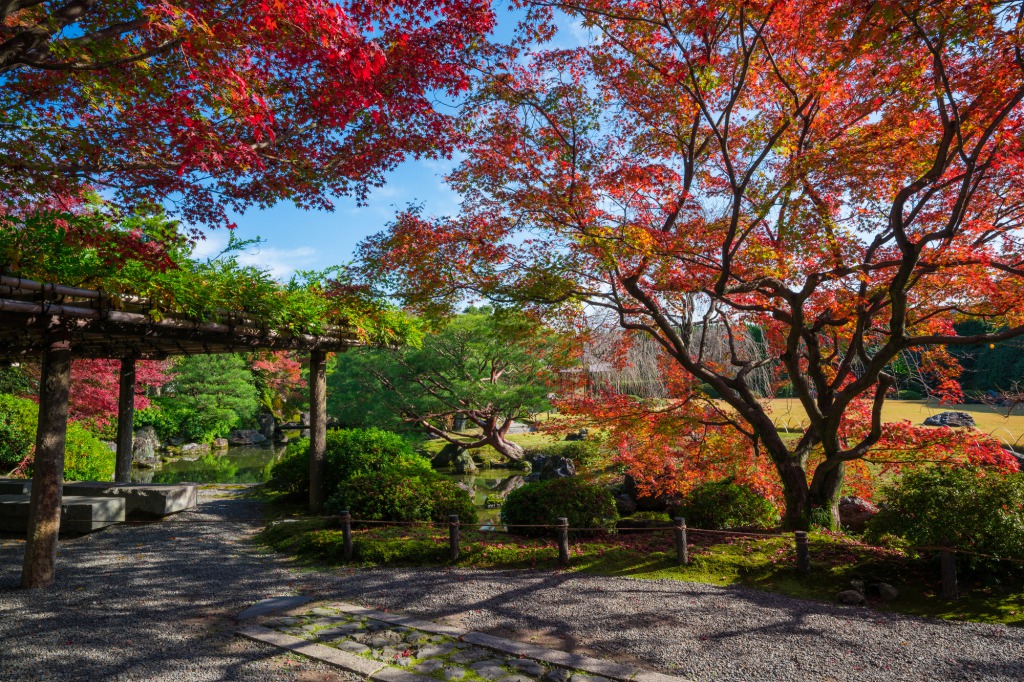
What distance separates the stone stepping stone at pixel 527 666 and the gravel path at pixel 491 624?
1.54 feet

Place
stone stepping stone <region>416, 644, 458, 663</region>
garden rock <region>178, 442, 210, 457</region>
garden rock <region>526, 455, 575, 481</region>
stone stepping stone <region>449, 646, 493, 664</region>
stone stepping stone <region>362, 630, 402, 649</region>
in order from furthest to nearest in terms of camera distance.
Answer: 1. garden rock <region>178, 442, 210, 457</region>
2. garden rock <region>526, 455, 575, 481</region>
3. stone stepping stone <region>362, 630, 402, 649</region>
4. stone stepping stone <region>416, 644, 458, 663</region>
5. stone stepping stone <region>449, 646, 493, 664</region>

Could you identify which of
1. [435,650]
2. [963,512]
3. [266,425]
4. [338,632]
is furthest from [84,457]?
[266,425]

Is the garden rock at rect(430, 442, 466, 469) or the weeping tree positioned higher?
the weeping tree

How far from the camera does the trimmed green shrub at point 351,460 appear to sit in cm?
1149

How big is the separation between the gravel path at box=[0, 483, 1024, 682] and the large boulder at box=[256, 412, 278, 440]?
82.6 ft

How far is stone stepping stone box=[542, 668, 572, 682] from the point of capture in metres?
4.49

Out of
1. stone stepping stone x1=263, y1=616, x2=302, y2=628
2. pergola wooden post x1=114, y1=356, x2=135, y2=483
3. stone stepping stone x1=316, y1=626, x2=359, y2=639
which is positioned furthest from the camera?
pergola wooden post x1=114, y1=356, x2=135, y2=483

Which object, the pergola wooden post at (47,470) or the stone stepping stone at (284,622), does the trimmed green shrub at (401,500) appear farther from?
the pergola wooden post at (47,470)

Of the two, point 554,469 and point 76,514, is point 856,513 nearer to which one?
point 554,469

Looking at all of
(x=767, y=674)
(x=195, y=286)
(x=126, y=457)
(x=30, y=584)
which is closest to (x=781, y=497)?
(x=767, y=674)

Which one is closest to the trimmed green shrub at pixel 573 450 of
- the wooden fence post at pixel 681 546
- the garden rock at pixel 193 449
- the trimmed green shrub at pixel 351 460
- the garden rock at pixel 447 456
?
the garden rock at pixel 447 456

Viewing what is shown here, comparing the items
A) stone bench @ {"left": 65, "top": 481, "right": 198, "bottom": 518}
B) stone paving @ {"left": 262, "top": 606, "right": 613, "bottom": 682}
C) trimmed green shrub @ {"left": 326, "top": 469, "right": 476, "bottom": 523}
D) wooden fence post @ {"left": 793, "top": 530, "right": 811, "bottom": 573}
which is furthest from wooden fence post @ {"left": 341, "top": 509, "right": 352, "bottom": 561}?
wooden fence post @ {"left": 793, "top": 530, "right": 811, "bottom": 573}

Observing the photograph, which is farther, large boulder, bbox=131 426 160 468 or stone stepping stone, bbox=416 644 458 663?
large boulder, bbox=131 426 160 468

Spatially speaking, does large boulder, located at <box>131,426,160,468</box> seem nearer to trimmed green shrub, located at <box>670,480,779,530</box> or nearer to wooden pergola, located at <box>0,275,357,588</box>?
wooden pergola, located at <box>0,275,357,588</box>
